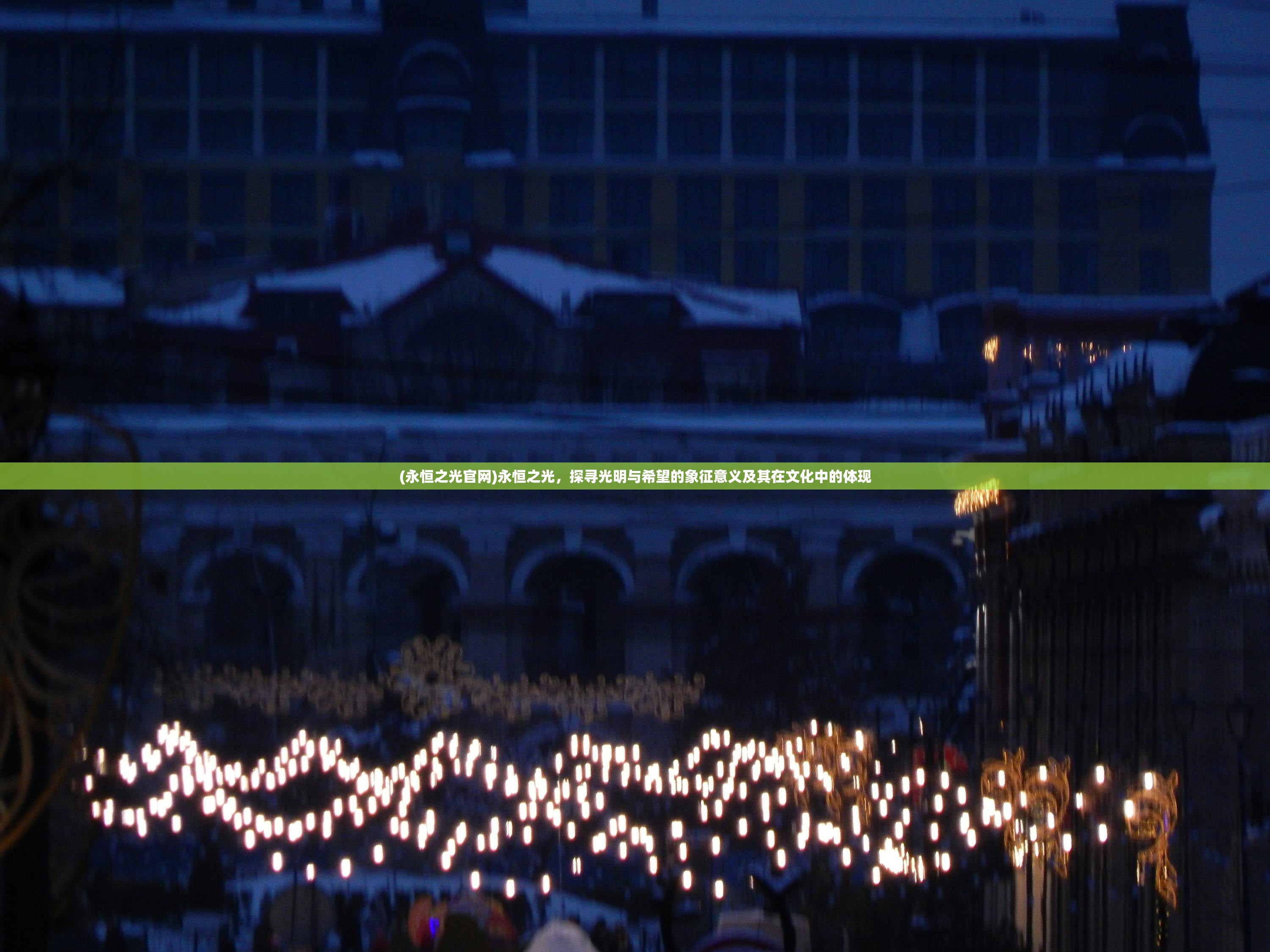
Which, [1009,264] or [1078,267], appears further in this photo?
[1009,264]

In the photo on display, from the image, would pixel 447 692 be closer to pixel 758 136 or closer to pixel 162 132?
pixel 162 132

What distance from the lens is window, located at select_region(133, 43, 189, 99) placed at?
12.6 m

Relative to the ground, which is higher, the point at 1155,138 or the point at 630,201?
the point at 1155,138

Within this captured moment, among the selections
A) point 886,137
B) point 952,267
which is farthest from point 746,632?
point 886,137

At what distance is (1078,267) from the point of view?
1277 cm

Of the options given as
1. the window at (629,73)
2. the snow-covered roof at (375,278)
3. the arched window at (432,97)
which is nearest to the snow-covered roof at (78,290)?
the snow-covered roof at (375,278)

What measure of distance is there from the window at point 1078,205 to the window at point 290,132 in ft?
15.8

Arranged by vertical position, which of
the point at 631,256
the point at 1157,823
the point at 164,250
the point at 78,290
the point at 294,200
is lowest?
the point at 1157,823

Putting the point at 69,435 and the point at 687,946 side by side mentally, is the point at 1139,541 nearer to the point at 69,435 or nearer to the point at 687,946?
the point at 687,946

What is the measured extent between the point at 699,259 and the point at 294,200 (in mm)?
2826

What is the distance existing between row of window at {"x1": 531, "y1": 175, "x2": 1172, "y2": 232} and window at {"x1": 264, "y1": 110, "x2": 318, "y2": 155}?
1403 millimetres

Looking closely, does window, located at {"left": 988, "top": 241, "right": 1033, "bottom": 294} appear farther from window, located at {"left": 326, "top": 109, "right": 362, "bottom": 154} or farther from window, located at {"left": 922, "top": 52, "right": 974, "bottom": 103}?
window, located at {"left": 326, "top": 109, "right": 362, "bottom": 154}

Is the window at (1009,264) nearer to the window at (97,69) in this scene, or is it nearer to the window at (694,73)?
the window at (694,73)

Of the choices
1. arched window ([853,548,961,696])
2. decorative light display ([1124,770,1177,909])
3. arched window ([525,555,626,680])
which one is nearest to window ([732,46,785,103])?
decorative light display ([1124,770,1177,909])
